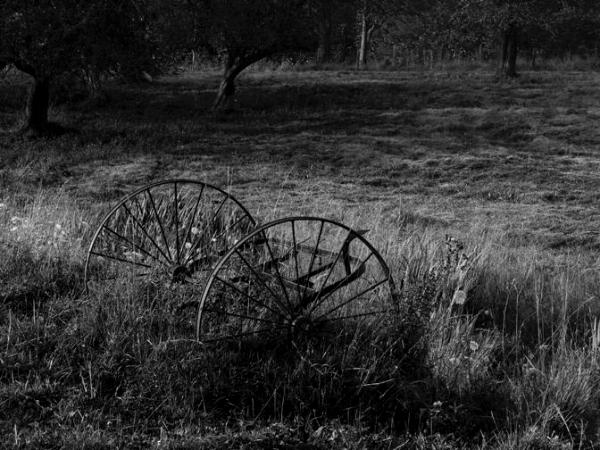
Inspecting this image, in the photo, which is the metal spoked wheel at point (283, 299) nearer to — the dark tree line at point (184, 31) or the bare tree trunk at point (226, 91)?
the dark tree line at point (184, 31)

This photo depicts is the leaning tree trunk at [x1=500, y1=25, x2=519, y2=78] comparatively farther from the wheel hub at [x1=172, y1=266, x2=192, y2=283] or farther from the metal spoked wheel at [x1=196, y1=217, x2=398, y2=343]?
the wheel hub at [x1=172, y1=266, x2=192, y2=283]

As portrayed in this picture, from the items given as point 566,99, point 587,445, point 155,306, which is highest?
point 566,99

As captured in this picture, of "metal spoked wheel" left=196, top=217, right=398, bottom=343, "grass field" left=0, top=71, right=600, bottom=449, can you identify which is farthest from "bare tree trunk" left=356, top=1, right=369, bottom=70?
"metal spoked wheel" left=196, top=217, right=398, bottom=343

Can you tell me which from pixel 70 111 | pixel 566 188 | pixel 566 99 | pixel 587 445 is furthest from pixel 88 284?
pixel 566 99

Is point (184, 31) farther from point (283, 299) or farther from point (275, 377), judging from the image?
point (275, 377)

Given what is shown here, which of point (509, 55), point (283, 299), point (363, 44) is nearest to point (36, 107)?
point (283, 299)

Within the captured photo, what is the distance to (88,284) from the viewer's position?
5.18 m

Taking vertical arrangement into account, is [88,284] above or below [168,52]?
below

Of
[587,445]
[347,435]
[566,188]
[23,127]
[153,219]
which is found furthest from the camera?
[23,127]

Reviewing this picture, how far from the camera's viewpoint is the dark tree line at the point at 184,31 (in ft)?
62.7

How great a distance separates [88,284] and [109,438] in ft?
6.22

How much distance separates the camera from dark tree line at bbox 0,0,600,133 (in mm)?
19125

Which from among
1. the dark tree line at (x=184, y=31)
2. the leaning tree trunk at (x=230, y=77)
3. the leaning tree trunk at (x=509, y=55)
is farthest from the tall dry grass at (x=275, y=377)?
the leaning tree trunk at (x=509, y=55)

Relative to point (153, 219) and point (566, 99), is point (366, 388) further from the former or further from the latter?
point (566, 99)
